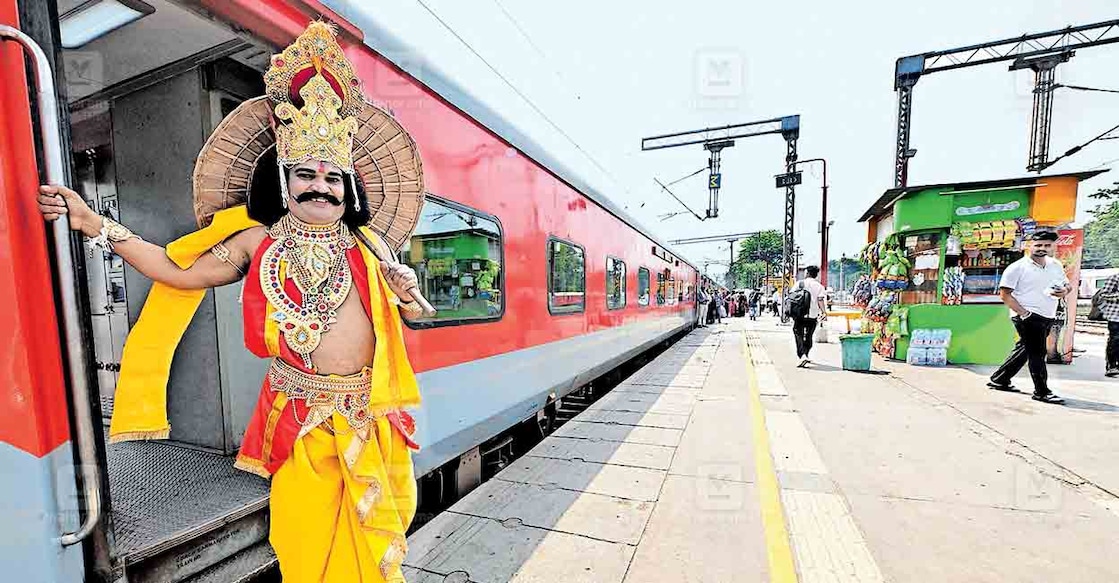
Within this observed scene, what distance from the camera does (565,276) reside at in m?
4.49

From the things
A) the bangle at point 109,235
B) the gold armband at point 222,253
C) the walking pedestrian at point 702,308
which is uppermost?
the bangle at point 109,235

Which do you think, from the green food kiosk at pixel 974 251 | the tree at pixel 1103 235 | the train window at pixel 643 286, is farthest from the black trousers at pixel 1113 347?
the tree at pixel 1103 235

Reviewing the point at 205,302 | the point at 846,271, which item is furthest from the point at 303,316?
the point at 846,271

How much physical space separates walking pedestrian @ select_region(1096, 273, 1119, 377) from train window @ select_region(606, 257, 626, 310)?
7042mm

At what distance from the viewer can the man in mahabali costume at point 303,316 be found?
4.86 ft

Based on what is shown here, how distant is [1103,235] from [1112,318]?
265 ft

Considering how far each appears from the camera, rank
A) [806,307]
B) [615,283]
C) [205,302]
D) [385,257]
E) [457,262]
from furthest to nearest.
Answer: [806,307], [615,283], [457,262], [205,302], [385,257]

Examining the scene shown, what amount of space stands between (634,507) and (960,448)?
119 inches

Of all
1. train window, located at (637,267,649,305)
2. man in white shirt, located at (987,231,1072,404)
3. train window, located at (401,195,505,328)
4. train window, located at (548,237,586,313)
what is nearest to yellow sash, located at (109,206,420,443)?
train window, located at (401,195,505,328)

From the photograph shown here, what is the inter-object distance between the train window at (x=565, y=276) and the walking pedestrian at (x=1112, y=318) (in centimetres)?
790

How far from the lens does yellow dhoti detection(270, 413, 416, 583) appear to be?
4.96 ft

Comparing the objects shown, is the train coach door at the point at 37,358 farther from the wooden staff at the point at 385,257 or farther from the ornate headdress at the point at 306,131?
the wooden staff at the point at 385,257

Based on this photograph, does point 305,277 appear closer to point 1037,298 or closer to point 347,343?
point 347,343

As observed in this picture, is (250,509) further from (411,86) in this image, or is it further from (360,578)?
(411,86)
